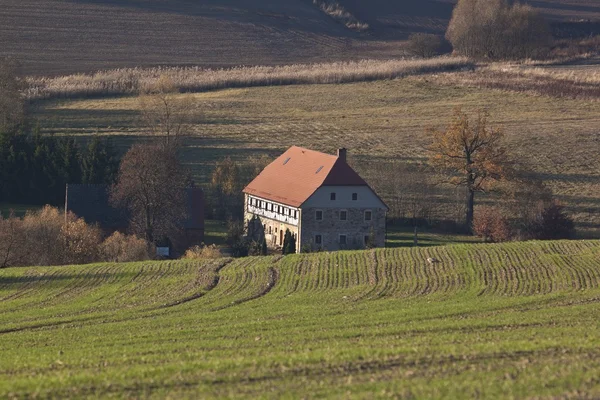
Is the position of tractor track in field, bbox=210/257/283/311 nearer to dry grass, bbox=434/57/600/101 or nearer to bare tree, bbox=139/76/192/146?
bare tree, bbox=139/76/192/146

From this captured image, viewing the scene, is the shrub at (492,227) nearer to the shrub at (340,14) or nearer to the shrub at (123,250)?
the shrub at (123,250)

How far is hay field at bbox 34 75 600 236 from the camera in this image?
208 ft

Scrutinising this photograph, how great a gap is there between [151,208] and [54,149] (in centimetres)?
1435

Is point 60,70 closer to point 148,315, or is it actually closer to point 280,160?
point 280,160

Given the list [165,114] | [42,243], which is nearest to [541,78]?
[165,114]

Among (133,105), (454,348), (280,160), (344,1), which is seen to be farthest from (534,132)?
(344,1)

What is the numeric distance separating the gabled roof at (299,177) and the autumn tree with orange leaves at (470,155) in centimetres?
739

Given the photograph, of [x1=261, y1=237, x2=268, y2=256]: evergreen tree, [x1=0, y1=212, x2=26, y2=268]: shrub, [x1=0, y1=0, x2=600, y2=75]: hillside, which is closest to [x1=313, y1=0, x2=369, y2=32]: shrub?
[x1=0, y1=0, x2=600, y2=75]: hillside

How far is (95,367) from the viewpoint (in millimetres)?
16828

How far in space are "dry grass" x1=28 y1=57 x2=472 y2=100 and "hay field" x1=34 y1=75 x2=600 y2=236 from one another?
70.6 inches

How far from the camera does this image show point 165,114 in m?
67.8

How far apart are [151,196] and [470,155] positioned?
1888 cm

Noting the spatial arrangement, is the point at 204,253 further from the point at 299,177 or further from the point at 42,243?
the point at 299,177

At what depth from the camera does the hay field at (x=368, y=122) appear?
63.5m
